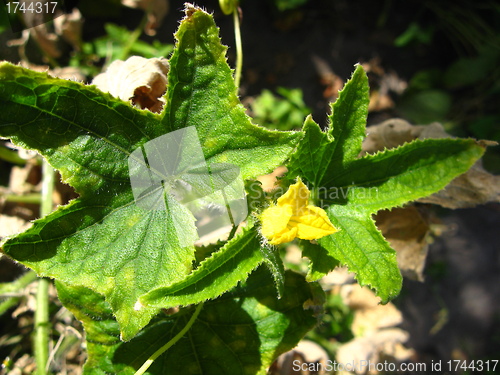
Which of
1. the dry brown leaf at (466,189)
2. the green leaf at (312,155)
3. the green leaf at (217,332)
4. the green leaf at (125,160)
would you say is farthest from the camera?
Result: the dry brown leaf at (466,189)

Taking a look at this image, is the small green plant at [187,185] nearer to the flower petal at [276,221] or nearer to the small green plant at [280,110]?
the flower petal at [276,221]

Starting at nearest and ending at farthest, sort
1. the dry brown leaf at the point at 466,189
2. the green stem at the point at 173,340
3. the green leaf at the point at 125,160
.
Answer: the green leaf at the point at 125,160, the green stem at the point at 173,340, the dry brown leaf at the point at 466,189

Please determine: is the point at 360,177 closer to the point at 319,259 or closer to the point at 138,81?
the point at 319,259

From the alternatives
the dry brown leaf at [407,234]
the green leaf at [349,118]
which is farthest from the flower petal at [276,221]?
the dry brown leaf at [407,234]

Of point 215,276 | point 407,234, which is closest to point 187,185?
point 215,276

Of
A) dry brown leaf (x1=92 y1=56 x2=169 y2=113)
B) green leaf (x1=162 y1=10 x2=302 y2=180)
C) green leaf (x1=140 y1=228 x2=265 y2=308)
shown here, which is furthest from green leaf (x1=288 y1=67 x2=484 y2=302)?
dry brown leaf (x1=92 y1=56 x2=169 y2=113)

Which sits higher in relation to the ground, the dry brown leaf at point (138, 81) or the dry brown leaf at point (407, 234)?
the dry brown leaf at point (138, 81)

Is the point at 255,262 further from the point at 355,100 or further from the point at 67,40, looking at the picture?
the point at 67,40

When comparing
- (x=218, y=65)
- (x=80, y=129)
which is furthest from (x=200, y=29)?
(x=80, y=129)
